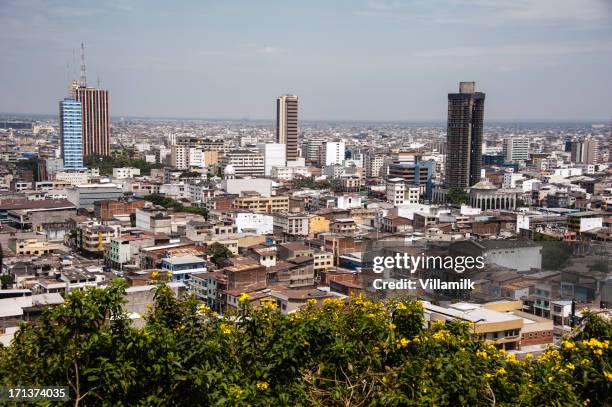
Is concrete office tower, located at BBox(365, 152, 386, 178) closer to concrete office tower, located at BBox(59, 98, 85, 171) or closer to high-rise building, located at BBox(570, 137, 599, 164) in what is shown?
high-rise building, located at BBox(570, 137, 599, 164)

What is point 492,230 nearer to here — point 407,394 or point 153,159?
point 407,394

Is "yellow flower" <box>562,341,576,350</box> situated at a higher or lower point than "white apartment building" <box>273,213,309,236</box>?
higher

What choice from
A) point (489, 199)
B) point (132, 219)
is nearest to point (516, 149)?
point (489, 199)

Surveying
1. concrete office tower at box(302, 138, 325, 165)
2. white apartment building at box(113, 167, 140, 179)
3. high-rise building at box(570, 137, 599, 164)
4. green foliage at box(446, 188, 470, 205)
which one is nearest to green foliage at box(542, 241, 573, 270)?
green foliage at box(446, 188, 470, 205)

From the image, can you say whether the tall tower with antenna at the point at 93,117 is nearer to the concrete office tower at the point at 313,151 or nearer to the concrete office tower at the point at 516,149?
the concrete office tower at the point at 313,151

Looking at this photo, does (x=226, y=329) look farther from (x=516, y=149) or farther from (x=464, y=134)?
(x=516, y=149)

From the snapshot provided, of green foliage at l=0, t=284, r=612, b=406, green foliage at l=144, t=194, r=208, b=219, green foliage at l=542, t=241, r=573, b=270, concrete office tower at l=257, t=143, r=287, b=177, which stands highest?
green foliage at l=0, t=284, r=612, b=406
